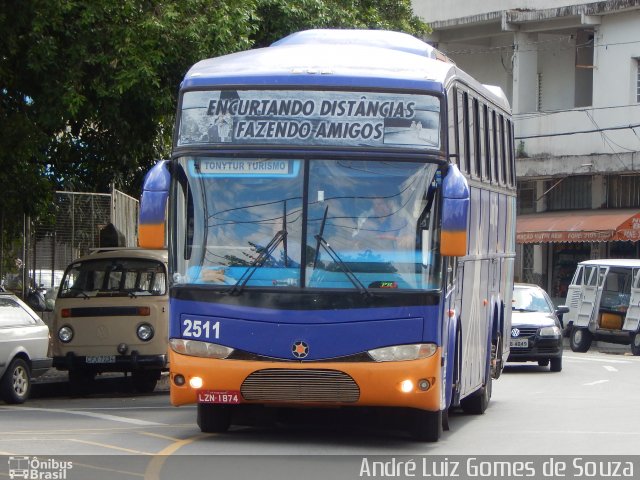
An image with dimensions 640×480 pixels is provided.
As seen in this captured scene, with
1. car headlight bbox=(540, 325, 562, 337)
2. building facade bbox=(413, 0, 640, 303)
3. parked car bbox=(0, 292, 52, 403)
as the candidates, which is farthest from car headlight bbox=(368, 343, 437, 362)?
building facade bbox=(413, 0, 640, 303)

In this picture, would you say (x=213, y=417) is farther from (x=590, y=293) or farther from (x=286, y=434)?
(x=590, y=293)

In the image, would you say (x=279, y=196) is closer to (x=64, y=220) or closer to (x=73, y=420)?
(x=73, y=420)

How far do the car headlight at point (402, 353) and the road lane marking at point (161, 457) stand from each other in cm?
196

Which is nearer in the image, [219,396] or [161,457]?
[161,457]

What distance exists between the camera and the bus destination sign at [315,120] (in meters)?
12.2

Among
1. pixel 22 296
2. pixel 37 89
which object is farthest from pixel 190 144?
pixel 22 296

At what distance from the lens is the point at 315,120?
12273 mm

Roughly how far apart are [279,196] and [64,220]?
44.2ft

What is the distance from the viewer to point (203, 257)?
12.2 m

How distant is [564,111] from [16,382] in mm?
29345

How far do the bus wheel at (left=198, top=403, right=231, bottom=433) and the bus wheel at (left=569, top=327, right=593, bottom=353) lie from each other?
895 inches

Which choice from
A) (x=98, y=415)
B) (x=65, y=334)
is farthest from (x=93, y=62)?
(x=98, y=415)

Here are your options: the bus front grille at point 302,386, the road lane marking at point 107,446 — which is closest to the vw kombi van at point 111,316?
the road lane marking at point 107,446

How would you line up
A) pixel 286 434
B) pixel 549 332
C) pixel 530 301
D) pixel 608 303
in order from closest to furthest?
pixel 286 434
pixel 549 332
pixel 530 301
pixel 608 303
